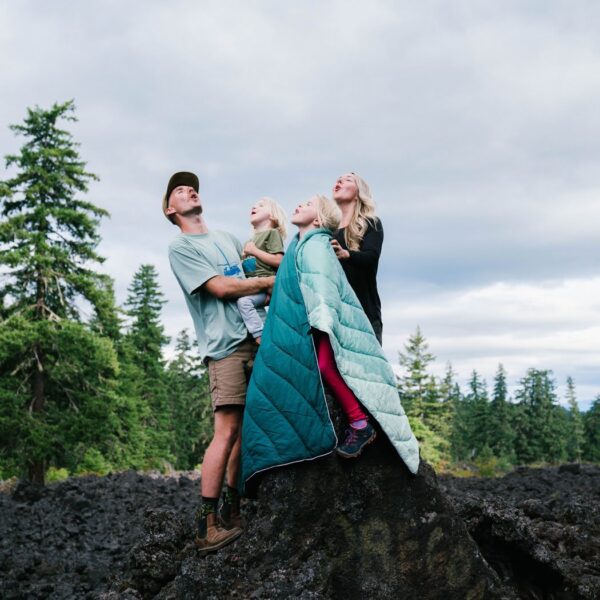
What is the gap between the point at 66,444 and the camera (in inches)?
798

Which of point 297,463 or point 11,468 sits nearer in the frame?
point 297,463

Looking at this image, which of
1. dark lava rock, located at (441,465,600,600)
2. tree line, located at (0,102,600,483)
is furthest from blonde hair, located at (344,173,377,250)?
tree line, located at (0,102,600,483)

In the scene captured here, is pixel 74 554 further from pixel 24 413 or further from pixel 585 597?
pixel 24 413

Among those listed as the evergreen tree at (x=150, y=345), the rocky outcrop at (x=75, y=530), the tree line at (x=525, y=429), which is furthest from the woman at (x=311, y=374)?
the tree line at (x=525, y=429)

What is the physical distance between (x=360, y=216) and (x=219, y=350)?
1391 millimetres

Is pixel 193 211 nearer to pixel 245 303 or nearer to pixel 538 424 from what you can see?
pixel 245 303

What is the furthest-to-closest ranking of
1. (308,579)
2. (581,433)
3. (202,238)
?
(581,433), (202,238), (308,579)

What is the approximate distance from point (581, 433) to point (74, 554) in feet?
244

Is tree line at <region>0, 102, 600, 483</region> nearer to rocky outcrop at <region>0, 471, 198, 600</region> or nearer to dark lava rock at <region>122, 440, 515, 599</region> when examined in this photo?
A: rocky outcrop at <region>0, 471, 198, 600</region>

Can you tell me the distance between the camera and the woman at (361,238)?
487 centimetres

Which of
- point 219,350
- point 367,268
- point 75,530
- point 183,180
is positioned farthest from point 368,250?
point 75,530

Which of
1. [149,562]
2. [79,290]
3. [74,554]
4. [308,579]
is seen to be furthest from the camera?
[79,290]

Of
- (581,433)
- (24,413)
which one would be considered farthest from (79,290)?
(581,433)

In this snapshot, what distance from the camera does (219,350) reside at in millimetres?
4543
